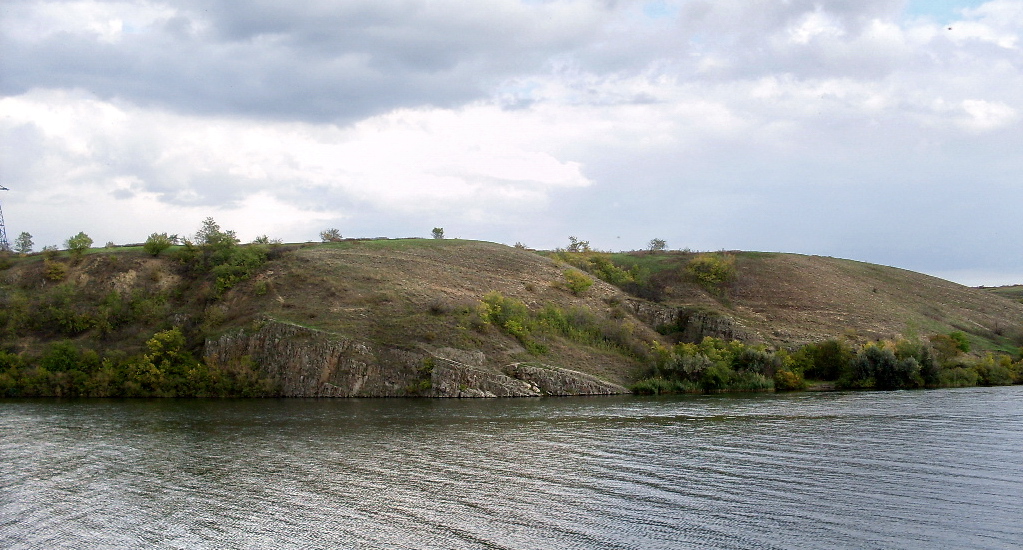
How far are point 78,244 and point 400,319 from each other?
149ft

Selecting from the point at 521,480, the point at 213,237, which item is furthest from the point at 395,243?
the point at 521,480

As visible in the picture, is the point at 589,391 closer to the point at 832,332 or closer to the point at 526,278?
the point at 526,278

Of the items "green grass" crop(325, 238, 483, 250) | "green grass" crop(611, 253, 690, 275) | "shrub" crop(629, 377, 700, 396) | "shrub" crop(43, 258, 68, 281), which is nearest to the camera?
"shrub" crop(629, 377, 700, 396)

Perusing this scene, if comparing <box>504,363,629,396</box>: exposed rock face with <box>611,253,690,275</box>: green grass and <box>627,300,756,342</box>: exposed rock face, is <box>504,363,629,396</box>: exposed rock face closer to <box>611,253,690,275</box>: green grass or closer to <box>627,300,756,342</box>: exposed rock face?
<box>627,300,756,342</box>: exposed rock face

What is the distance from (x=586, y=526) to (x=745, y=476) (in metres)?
9.00

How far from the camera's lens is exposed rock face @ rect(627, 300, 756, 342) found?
80.7 m

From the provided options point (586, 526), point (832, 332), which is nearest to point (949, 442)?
point (586, 526)

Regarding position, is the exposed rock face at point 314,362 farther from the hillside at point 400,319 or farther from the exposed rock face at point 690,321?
the exposed rock face at point 690,321

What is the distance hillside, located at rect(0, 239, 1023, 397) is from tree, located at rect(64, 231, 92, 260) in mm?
1160

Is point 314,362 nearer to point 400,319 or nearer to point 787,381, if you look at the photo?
point 400,319

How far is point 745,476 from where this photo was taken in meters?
26.8

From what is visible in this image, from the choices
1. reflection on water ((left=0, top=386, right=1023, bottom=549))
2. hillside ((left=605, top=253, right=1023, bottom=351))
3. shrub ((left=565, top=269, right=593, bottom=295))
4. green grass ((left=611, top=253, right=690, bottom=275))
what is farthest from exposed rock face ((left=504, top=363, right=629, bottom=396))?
green grass ((left=611, top=253, right=690, bottom=275))

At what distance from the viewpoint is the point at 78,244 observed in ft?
289

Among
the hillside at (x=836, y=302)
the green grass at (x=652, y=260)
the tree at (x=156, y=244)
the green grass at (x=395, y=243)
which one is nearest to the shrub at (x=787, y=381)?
the hillside at (x=836, y=302)
